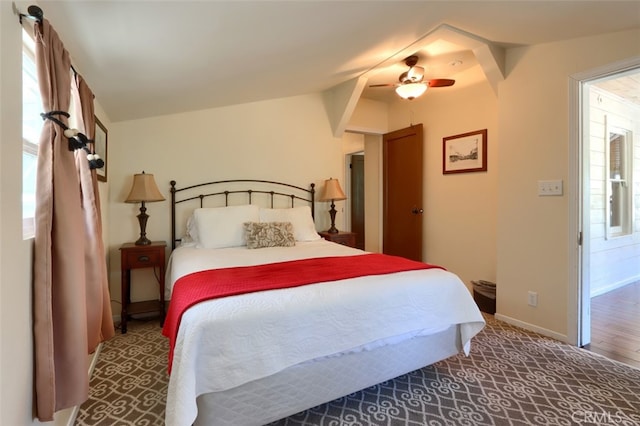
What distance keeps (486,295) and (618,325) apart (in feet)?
3.68

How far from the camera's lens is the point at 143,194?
2.99m

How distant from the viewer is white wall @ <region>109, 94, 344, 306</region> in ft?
10.5

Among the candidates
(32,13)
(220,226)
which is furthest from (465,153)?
(32,13)

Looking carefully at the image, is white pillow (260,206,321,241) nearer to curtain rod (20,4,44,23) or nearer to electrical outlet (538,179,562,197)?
electrical outlet (538,179,562,197)

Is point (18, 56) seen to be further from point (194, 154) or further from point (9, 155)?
point (194, 154)

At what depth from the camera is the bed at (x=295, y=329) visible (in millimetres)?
1404

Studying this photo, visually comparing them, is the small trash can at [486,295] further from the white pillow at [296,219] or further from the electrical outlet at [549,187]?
the white pillow at [296,219]

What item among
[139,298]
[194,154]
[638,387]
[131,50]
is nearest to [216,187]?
[194,154]

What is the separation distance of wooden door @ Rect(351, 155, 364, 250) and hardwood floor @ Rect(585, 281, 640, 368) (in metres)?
3.72

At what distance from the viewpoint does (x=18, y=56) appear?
1.15m

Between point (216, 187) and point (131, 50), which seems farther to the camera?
point (216, 187)

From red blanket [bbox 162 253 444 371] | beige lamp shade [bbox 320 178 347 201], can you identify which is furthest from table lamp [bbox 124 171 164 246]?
beige lamp shade [bbox 320 178 347 201]

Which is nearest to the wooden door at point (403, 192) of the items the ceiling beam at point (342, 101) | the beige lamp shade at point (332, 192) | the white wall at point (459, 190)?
the white wall at point (459, 190)

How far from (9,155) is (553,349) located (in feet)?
11.2
